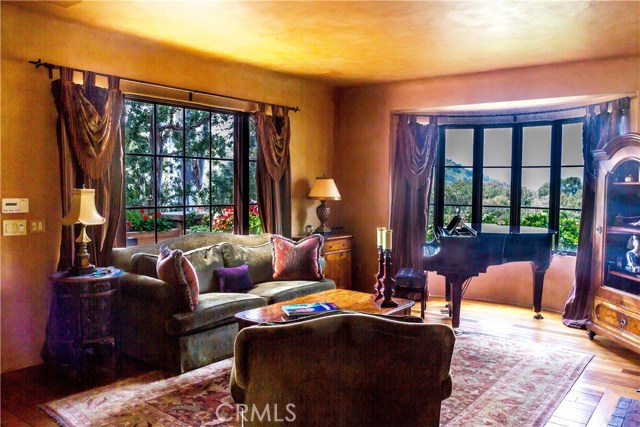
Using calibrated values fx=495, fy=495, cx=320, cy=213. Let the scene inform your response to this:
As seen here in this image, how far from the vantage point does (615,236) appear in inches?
183

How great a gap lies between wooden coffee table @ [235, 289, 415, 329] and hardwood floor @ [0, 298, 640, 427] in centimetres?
112

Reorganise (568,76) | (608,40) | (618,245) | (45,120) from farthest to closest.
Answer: (568,76)
(618,245)
(608,40)
(45,120)

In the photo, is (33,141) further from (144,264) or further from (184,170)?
(184,170)

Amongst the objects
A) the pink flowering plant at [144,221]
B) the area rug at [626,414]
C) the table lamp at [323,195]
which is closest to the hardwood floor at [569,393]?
the area rug at [626,414]

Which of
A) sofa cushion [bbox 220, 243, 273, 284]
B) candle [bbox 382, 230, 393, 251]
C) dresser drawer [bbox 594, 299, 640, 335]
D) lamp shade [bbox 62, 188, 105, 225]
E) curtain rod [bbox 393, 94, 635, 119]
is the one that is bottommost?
dresser drawer [bbox 594, 299, 640, 335]

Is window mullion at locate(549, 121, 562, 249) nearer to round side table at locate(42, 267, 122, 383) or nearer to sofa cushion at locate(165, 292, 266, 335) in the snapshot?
sofa cushion at locate(165, 292, 266, 335)

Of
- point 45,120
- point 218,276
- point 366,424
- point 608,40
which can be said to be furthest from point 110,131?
point 608,40

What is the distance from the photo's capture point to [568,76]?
521 cm

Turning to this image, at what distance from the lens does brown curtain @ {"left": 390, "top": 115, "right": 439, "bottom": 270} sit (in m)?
6.39

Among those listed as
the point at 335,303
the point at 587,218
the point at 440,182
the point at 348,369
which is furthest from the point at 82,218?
the point at 587,218

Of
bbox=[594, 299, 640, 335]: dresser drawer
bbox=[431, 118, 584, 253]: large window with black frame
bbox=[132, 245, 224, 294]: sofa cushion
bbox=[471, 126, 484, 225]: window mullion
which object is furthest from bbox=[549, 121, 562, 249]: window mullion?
bbox=[132, 245, 224, 294]: sofa cushion

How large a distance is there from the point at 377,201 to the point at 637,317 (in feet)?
10.7

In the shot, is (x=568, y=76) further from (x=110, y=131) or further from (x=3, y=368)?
(x=3, y=368)

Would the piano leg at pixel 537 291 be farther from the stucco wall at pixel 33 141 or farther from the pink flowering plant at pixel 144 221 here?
the stucco wall at pixel 33 141
